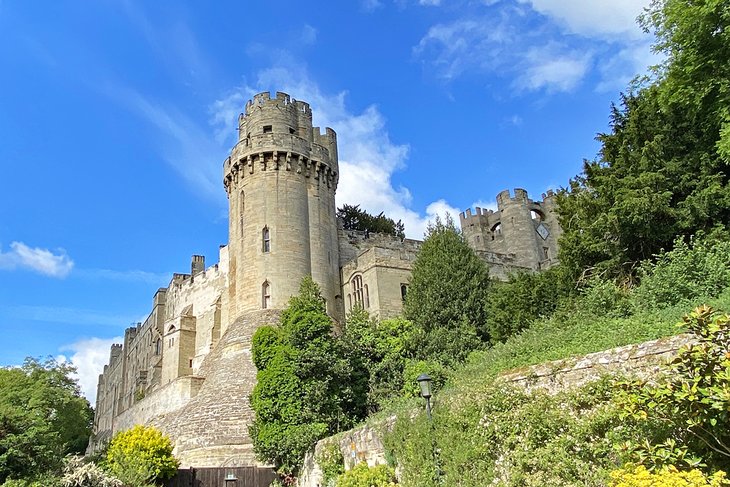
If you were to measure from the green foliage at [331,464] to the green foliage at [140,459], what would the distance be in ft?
18.6

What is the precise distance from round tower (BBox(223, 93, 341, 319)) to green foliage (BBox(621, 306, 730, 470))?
22.8m

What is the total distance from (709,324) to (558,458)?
3.61 m

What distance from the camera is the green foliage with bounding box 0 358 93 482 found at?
53.2 feet

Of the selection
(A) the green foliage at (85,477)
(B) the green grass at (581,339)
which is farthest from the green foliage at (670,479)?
(A) the green foliage at (85,477)

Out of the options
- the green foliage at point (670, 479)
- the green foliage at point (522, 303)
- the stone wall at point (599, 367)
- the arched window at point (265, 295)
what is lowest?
the green foliage at point (670, 479)

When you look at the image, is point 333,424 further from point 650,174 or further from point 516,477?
point 650,174

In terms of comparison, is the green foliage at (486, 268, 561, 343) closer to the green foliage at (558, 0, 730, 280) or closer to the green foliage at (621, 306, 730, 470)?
the green foliage at (558, 0, 730, 280)

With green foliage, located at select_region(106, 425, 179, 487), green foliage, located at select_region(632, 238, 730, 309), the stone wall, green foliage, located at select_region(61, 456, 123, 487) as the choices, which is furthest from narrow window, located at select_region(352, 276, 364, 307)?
the stone wall

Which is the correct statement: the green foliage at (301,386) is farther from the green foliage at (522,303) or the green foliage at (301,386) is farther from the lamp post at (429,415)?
the lamp post at (429,415)

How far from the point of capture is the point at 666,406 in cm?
845

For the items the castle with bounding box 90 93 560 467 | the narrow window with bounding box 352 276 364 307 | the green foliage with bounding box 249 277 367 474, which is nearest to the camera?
the green foliage with bounding box 249 277 367 474

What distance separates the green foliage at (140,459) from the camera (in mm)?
19406

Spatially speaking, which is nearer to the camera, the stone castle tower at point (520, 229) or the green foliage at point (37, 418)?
the green foliage at point (37, 418)

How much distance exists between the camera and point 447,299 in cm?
2545
